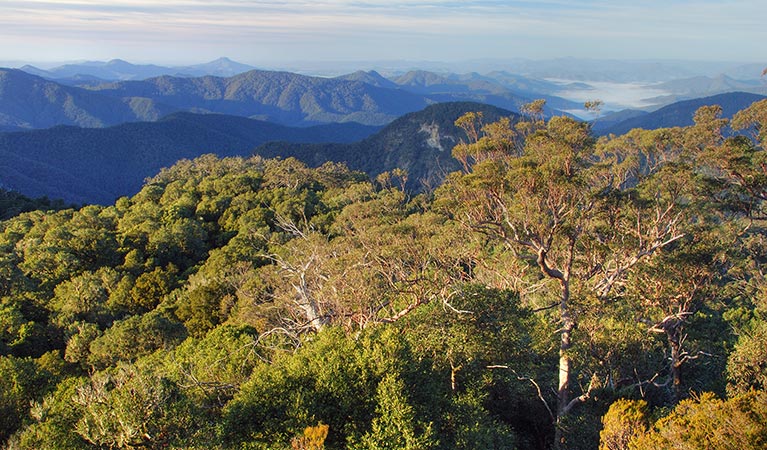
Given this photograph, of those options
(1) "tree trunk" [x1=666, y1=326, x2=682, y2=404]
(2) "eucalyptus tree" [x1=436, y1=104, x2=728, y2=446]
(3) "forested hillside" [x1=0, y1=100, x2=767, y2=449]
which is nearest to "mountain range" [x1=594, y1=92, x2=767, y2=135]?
A: (3) "forested hillside" [x1=0, y1=100, x2=767, y2=449]

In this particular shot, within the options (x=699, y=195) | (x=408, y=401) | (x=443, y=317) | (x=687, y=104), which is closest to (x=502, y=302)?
(x=443, y=317)

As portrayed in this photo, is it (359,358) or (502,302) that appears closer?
(359,358)

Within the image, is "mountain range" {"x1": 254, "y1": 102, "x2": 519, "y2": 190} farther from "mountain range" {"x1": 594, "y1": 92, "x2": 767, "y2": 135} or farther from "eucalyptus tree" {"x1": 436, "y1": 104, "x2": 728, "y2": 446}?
"eucalyptus tree" {"x1": 436, "y1": 104, "x2": 728, "y2": 446}

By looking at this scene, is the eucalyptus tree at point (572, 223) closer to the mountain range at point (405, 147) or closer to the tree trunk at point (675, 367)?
the tree trunk at point (675, 367)

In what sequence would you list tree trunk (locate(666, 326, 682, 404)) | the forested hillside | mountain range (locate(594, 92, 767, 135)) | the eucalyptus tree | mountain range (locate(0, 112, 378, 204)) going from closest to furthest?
the forested hillside, the eucalyptus tree, tree trunk (locate(666, 326, 682, 404)), mountain range (locate(0, 112, 378, 204)), mountain range (locate(594, 92, 767, 135))

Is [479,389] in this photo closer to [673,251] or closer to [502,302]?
[502,302]

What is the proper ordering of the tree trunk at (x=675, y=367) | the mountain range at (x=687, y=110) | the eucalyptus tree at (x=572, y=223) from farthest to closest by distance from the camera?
the mountain range at (x=687, y=110)
the tree trunk at (x=675, y=367)
the eucalyptus tree at (x=572, y=223)

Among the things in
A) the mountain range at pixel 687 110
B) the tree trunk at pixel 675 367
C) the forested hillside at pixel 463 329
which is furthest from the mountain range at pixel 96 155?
the mountain range at pixel 687 110

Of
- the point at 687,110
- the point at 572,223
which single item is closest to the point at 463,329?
the point at 572,223
